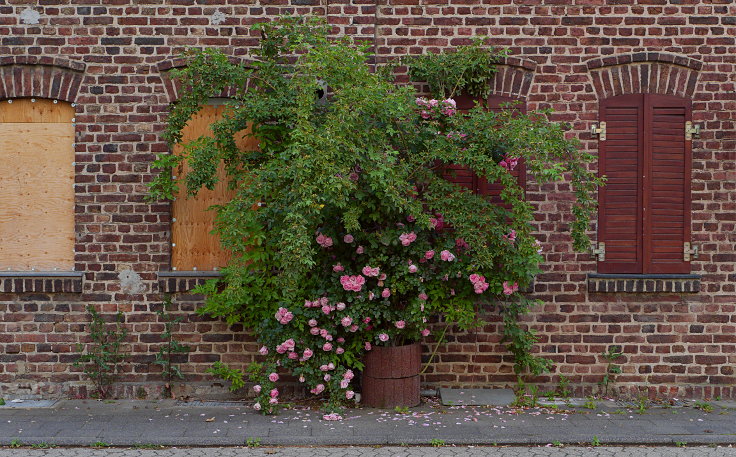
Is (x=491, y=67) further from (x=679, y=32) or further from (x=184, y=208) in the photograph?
(x=184, y=208)

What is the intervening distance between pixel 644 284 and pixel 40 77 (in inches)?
260

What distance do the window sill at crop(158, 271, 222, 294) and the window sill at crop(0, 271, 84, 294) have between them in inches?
33.5

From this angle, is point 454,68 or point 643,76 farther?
point 643,76

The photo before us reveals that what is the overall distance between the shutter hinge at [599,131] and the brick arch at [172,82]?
375 centimetres

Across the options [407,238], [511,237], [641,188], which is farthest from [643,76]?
[407,238]

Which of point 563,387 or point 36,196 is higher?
point 36,196

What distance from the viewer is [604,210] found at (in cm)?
796

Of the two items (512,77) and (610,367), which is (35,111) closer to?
(512,77)

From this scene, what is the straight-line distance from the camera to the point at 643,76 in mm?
7934

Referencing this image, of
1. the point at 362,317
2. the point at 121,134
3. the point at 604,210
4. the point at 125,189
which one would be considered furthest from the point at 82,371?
the point at 604,210

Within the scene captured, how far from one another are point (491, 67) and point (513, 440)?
369 cm

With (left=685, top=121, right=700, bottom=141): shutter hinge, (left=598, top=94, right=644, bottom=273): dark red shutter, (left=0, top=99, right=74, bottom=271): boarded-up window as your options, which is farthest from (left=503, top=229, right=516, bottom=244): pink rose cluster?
(left=0, top=99, right=74, bottom=271): boarded-up window

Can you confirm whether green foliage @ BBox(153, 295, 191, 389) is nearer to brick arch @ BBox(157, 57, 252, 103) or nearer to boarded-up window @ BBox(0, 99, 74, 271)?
boarded-up window @ BBox(0, 99, 74, 271)

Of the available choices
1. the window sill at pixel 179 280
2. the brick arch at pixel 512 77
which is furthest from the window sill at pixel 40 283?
the brick arch at pixel 512 77
